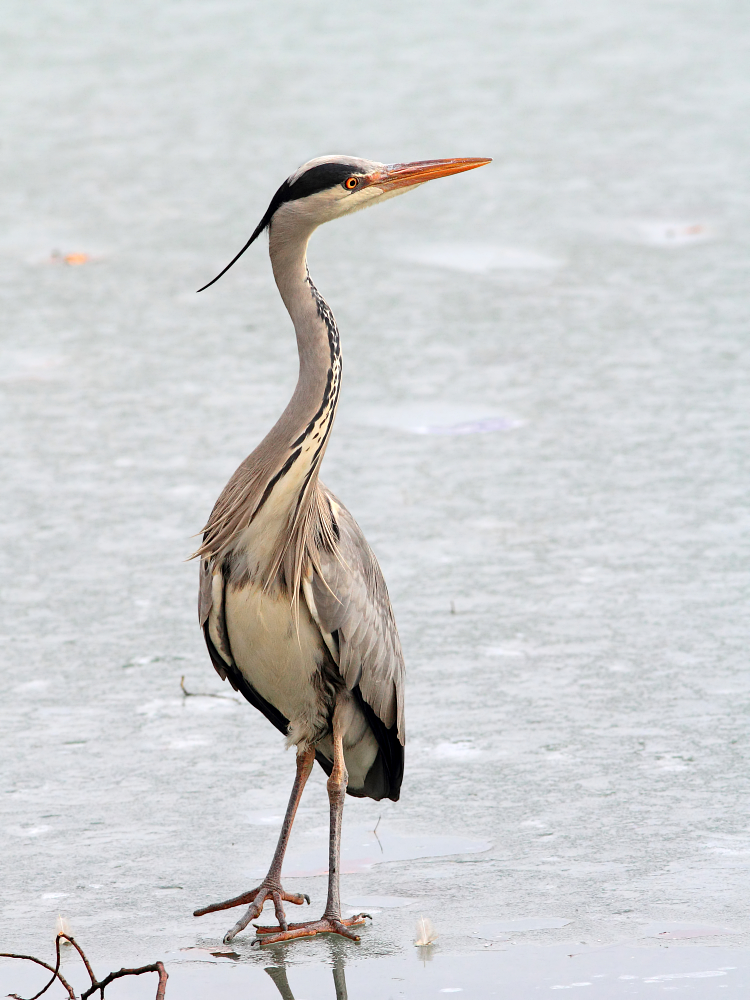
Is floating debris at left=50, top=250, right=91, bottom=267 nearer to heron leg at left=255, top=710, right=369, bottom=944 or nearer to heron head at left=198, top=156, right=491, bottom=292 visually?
heron head at left=198, top=156, right=491, bottom=292

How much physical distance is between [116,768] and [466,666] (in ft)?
3.70

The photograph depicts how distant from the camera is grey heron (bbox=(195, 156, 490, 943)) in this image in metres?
3.39

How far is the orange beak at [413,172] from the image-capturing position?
3.55 m

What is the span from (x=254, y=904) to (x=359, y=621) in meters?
0.69

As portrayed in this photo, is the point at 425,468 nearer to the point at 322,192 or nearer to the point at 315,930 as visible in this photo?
the point at 322,192

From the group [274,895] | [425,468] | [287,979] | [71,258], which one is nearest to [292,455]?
[274,895]

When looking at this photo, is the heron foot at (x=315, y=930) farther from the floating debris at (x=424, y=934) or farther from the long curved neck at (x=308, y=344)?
the long curved neck at (x=308, y=344)

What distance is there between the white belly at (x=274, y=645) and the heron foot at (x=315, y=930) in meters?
0.52

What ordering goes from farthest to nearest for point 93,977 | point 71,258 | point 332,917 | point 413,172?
point 71,258 < point 413,172 < point 332,917 < point 93,977

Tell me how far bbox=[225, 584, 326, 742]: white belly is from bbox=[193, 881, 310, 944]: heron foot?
429 millimetres

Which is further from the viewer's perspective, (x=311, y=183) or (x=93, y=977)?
(x=311, y=183)

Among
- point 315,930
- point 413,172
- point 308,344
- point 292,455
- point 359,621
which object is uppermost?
point 413,172

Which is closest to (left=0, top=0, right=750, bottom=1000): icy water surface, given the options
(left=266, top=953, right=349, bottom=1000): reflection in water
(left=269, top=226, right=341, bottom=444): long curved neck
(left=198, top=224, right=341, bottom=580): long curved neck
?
(left=266, top=953, right=349, bottom=1000): reflection in water

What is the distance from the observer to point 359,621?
349 centimetres
